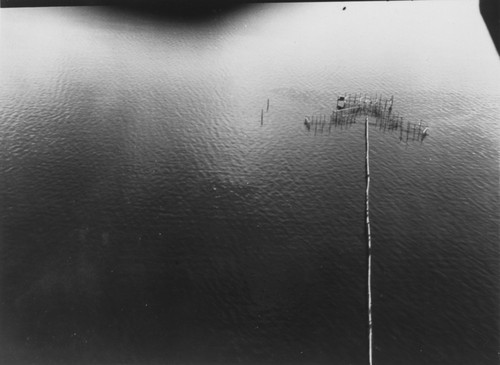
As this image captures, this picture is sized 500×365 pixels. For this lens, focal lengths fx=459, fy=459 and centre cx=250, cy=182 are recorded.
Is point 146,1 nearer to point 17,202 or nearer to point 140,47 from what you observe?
point 140,47

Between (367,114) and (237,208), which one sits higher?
(367,114)

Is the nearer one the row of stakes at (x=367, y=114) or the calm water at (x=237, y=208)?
the calm water at (x=237, y=208)

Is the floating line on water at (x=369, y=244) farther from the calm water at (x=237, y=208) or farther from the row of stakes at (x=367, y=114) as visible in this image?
the row of stakes at (x=367, y=114)

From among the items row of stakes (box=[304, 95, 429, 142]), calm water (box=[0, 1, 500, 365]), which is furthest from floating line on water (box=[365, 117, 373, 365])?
row of stakes (box=[304, 95, 429, 142])

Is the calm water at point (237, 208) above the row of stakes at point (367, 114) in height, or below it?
below

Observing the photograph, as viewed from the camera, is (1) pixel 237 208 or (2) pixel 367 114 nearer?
(1) pixel 237 208

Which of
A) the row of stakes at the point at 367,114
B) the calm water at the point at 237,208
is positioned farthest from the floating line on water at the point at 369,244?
the row of stakes at the point at 367,114

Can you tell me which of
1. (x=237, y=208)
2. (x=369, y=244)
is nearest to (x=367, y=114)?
(x=369, y=244)

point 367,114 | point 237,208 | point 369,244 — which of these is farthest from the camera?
point 367,114

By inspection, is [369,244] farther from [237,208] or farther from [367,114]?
[367,114]
